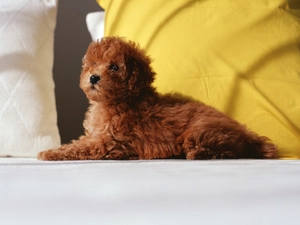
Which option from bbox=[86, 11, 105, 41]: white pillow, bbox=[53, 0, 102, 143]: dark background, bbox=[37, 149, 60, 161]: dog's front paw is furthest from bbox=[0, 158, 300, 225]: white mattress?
bbox=[53, 0, 102, 143]: dark background

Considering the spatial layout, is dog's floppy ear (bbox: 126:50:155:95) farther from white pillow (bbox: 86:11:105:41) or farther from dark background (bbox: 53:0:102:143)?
dark background (bbox: 53:0:102:143)

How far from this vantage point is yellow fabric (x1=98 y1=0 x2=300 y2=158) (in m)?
1.17

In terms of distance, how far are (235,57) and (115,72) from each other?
1.19 feet

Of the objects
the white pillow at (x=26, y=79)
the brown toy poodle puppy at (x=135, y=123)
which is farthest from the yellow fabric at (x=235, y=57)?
the white pillow at (x=26, y=79)

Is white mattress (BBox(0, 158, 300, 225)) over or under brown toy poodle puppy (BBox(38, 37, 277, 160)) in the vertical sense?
under

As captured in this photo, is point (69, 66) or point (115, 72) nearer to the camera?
point (115, 72)

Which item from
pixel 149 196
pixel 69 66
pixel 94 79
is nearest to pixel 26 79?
pixel 94 79

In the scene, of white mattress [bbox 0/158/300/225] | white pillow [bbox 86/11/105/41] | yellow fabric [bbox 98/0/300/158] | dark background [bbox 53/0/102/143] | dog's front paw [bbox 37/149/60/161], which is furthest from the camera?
dark background [bbox 53/0/102/143]

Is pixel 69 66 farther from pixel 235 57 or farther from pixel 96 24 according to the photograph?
pixel 235 57

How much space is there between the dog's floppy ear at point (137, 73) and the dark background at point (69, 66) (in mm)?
718

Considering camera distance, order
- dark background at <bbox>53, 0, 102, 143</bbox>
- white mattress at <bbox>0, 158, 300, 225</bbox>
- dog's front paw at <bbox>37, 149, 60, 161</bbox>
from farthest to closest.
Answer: dark background at <bbox>53, 0, 102, 143</bbox> < dog's front paw at <bbox>37, 149, 60, 161</bbox> < white mattress at <bbox>0, 158, 300, 225</bbox>

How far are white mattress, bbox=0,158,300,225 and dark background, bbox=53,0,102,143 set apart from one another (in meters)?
0.96

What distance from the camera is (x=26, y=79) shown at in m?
1.26

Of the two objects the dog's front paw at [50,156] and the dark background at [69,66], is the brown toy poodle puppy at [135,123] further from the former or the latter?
the dark background at [69,66]
